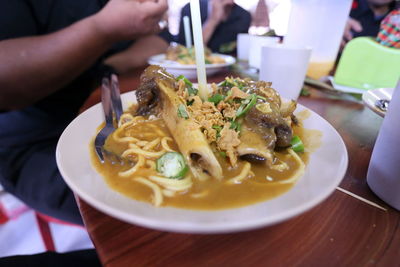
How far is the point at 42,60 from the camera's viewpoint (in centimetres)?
206

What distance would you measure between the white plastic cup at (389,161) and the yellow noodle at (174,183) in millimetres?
818

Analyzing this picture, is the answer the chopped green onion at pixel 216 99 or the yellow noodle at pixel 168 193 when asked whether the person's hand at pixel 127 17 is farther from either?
the yellow noodle at pixel 168 193

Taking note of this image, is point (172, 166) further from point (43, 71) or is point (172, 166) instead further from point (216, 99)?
point (43, 71)

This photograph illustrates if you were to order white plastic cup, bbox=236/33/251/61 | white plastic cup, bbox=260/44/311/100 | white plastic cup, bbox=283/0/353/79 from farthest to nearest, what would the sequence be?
1. white plastic cup, bbox=236/33/251/61
2. white plastic cup, bbox=283/0/353/79
3. white plastic cup, bbox=260/44/311/100

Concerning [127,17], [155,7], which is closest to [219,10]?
[155,7]

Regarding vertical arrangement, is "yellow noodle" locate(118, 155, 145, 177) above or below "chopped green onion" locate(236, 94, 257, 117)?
below

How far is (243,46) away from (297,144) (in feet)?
9.64

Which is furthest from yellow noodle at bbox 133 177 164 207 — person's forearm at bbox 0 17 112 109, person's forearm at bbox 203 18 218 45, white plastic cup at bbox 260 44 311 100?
person's forearm at bbox 203 18 218 45

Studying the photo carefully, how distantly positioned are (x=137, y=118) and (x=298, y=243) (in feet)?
3.36

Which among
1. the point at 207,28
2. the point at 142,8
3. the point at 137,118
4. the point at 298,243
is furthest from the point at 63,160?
the point at 207,28

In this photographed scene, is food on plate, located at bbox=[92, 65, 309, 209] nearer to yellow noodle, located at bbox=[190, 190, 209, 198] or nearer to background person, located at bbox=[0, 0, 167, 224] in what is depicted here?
yellow noodle, located at bbox=[190, 190, 209, 198]

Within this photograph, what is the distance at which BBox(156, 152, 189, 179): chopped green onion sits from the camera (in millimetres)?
956

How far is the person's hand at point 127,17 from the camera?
2.27 meters

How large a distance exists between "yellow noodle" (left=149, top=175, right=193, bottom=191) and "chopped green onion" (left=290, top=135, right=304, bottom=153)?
536 millimetres
